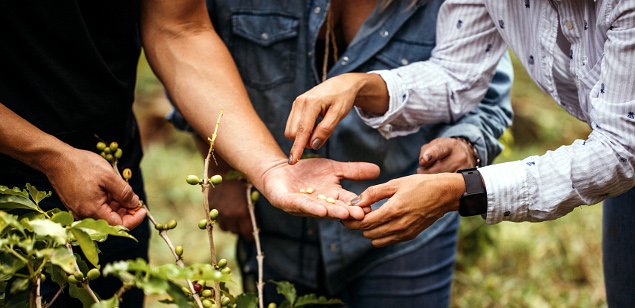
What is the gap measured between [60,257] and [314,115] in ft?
2.29

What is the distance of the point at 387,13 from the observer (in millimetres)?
1704

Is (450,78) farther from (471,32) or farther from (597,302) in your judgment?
(597,302)

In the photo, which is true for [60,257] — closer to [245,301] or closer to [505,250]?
[245,301]

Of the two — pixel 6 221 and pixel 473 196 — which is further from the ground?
pixel 6 221

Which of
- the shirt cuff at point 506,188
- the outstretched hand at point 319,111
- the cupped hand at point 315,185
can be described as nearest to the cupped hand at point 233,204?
the cupped hand at point 315,185

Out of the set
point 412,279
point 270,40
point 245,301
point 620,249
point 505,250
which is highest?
point 270,40

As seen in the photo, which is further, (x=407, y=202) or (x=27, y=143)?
(x=407, y=202)

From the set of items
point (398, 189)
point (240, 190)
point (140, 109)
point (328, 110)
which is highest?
point (328, 110)

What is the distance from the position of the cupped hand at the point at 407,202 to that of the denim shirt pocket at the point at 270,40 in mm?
618

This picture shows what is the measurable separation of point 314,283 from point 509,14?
110 cm

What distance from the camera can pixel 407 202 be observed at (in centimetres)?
130

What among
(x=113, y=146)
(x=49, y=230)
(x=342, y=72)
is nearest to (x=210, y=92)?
(x=113, y=146)

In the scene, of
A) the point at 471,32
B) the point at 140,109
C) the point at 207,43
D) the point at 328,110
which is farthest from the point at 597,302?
the point at 140,109

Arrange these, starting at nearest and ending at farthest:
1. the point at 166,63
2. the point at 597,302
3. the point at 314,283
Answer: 1. the point at 166,63
2. the point at 314,283
3. the point at 597,302
